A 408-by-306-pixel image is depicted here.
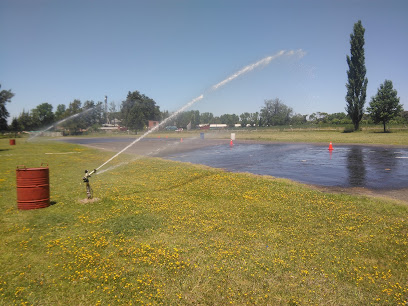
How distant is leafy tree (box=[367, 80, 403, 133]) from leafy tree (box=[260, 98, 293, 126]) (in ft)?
219

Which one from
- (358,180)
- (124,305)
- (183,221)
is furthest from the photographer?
(358,180)

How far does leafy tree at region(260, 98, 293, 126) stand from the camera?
12662 centimetres

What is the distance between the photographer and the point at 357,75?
60781mm

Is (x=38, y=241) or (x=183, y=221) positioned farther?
(x=183, y=221)

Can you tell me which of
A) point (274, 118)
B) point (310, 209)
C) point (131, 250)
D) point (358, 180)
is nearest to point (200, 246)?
point (131, 250)

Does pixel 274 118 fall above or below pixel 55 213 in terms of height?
above

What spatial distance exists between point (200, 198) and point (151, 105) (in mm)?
98168

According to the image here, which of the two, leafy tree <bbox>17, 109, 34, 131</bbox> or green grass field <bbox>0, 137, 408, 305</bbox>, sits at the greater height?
leafy tree <bbox>17, 109, 34, 131</bbox>

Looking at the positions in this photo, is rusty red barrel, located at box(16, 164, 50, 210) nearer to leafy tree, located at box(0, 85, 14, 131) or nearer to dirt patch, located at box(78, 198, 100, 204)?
dirt patch, located at box(78, 198, 100, 204)

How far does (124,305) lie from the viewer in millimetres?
4344

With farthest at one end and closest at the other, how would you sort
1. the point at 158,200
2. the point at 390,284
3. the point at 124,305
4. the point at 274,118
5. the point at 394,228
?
the point at 274,118, the point at 158,200, the point at 394,228, the point at 390,284, the point at 124,305

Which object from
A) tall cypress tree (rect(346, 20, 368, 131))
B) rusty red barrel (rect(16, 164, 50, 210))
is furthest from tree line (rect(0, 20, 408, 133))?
rusty red barrel (rect(16, 164, 50, 210))

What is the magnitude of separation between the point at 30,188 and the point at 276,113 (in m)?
129

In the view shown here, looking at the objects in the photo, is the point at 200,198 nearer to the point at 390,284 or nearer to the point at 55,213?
the point at 55,213
